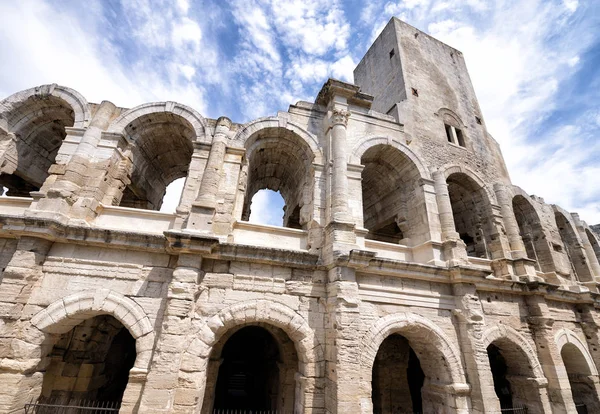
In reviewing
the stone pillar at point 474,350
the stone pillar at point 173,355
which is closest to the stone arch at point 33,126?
the stone pillar at point 173,355

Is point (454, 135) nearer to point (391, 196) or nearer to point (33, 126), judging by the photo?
point (391, 196)

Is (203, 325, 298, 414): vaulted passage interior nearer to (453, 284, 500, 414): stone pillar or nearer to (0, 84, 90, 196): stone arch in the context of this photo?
(453, 284, 500, 414): stone pillar

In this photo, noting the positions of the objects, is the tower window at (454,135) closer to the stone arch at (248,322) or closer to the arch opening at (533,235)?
the arch opening at (533,235)

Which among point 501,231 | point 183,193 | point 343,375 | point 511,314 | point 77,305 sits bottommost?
point 343,375

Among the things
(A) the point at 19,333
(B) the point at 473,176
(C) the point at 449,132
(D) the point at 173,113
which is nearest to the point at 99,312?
(A) the point at 19,333

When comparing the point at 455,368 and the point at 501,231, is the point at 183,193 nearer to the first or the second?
the point at 455,368

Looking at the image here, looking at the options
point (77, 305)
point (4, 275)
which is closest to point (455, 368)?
point (77, 305)

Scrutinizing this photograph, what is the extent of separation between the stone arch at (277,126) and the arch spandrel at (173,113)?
957 millimetres

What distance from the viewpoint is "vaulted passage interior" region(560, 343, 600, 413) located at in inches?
341

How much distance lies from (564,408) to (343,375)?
6.89m

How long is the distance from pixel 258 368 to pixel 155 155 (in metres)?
8.45

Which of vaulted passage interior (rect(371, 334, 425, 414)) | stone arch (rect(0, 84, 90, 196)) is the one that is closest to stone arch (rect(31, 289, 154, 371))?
stone arch (rect(0, 84, 90, 196))

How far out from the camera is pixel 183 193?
23.2 ft

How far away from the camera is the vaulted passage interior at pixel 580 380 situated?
8664 millimetres
